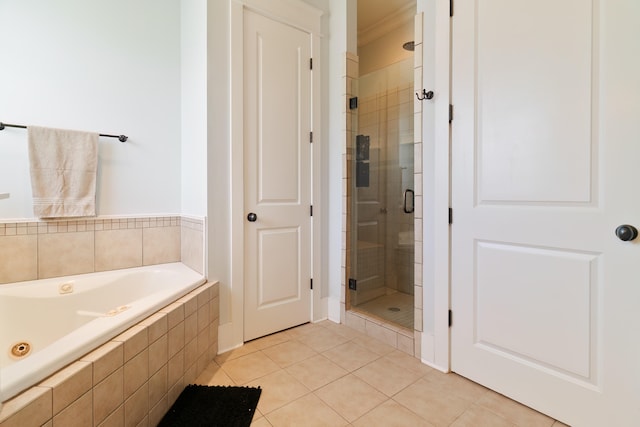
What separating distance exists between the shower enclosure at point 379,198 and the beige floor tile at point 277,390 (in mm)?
913

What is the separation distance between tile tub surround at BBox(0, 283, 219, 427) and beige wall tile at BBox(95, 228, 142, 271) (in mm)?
722

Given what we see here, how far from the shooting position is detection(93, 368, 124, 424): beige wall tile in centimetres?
103

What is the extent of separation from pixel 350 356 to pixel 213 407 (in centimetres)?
91

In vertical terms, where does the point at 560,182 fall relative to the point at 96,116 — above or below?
below

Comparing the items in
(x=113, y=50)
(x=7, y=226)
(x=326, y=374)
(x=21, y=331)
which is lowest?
(x=326, y=374)

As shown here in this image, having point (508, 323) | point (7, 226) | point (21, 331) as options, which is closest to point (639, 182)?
point (508, 323)

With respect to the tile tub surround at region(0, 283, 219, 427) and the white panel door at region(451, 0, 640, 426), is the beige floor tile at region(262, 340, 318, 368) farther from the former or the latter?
the white panel door at region(451, 0, 640, 426)

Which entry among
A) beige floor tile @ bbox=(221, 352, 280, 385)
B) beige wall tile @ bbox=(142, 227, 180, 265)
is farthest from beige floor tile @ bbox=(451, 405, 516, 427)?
beige wall tile @ bbox=(142, 227, 180, 265)

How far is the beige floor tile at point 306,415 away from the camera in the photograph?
4.60 feet

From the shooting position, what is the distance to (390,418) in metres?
1.43

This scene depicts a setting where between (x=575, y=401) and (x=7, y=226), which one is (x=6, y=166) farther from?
(x=575, y=401)

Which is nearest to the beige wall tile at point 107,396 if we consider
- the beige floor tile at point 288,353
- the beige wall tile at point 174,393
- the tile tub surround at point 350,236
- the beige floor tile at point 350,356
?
the beige wall tile at point 174,393

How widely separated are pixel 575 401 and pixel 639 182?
39.8 inches

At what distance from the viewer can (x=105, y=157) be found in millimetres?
2117
